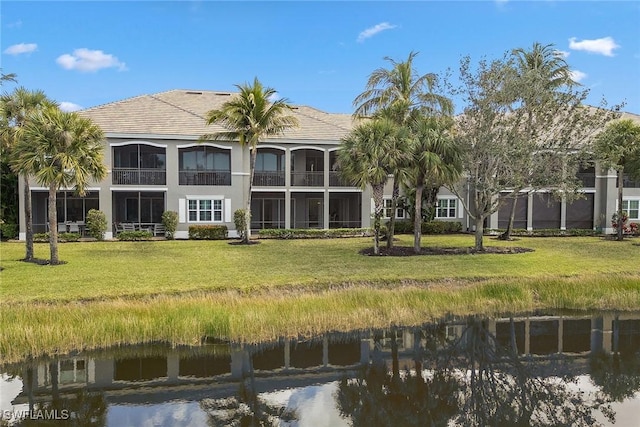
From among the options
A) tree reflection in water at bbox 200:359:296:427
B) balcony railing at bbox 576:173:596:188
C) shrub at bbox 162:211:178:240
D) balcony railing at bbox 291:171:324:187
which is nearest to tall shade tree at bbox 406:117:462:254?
balcony railing at bbox 291:171:324:187

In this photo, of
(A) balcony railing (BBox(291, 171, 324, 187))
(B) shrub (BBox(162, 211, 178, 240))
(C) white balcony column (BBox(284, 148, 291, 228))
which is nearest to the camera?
(B) shrub (BBox(162, 211, 178, 240))

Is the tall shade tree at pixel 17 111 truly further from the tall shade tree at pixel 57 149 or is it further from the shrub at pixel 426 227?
the shrub at pixel 426 227

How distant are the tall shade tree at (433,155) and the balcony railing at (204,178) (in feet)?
41.9

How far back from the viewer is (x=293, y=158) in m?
32.3

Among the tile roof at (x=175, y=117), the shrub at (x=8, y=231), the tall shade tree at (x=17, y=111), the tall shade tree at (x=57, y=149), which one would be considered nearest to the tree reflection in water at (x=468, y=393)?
the tall shade tree at (x=57, y=149)

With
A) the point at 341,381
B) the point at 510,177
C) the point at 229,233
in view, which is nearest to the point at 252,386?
the point at 341,381

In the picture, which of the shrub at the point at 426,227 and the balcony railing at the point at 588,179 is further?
the balcony railing at the point at 588,179

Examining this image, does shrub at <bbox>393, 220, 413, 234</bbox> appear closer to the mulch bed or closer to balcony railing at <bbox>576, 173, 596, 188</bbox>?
the mulch bed

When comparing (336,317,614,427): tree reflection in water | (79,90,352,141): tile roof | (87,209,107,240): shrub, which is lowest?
(336,317,614,427): tree reflection in water

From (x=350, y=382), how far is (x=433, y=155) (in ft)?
41.0

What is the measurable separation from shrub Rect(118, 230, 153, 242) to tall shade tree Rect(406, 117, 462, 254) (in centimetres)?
1438

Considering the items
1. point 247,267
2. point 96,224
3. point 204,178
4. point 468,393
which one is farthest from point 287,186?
point 468,393

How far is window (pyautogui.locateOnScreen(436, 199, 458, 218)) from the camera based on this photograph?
33.1 metres

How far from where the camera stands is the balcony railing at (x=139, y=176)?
28.0 meters
